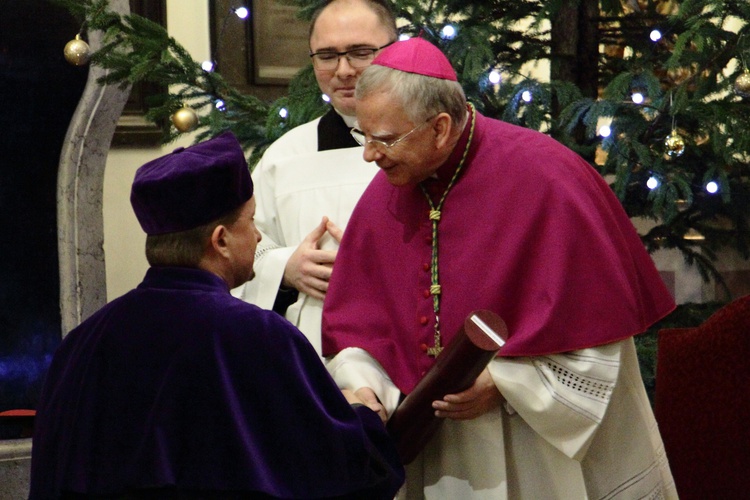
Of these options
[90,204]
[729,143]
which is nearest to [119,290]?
[90,204]

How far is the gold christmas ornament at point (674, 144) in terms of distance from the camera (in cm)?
383

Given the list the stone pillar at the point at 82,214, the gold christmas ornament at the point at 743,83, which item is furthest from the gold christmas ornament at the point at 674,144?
the stone pillar at the point at 82,214

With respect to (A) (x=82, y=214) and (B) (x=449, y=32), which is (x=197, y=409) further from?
(A) (x=82, y=214)

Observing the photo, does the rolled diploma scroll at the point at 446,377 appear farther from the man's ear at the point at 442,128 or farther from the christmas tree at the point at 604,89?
the christmas tree at the point at 604,89

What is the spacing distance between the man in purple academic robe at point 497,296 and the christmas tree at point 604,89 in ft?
4.17

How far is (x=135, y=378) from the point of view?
7.06 ft

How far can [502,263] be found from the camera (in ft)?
8.46

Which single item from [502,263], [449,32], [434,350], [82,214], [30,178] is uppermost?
[449,32]

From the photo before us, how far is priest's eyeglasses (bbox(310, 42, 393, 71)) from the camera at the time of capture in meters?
3.27

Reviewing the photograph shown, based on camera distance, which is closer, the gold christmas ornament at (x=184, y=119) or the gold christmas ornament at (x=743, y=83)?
the gold christmas ornament at (x=743, y=83)

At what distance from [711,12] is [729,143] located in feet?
1.63

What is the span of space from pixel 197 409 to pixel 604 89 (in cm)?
Answer: 259

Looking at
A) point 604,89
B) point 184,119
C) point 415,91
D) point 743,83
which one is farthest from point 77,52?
point 743,83

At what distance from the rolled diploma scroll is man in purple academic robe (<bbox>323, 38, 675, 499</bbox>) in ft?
0.14
